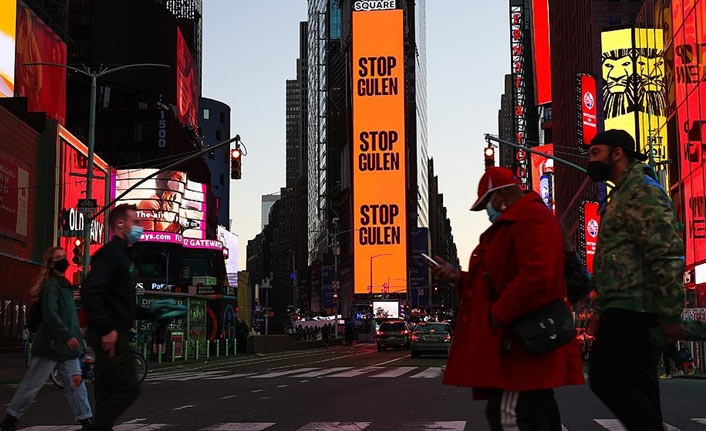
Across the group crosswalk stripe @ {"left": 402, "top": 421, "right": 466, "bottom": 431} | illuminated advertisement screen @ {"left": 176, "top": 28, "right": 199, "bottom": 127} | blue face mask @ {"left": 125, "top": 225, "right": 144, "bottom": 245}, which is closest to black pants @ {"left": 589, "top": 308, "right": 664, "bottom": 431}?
blue face mask @ {"left": 125, "top": 225, "right": 144, "bottom": 245}

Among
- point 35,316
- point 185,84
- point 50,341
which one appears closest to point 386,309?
point 185,84

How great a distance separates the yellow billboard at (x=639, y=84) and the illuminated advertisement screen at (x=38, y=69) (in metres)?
32.2

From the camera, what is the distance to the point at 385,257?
13412 cm

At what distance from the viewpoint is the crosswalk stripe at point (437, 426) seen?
970cm

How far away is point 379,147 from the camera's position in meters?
135

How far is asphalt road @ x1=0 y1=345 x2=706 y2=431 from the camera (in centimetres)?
1013

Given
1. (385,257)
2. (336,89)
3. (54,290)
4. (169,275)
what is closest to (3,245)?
(169,275)

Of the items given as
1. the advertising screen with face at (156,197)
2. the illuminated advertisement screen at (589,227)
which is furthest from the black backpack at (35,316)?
the advertising screen with face at (156,197)

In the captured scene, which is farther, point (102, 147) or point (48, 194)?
point (102, 147)

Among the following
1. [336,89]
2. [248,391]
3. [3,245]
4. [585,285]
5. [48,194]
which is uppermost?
[336,89]

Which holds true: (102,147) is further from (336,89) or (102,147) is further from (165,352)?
(336,89)

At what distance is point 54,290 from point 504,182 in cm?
490

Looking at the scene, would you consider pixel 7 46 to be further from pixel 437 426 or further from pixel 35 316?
pixel 437 426

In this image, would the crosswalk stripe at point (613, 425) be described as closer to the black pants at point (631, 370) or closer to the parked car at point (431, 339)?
the black pants at point (631, 370)
